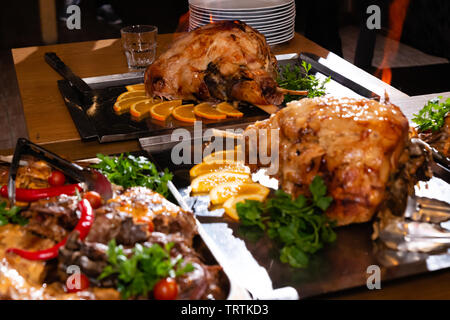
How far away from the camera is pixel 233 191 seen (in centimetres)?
175

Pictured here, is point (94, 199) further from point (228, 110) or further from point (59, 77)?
point (59, 77)

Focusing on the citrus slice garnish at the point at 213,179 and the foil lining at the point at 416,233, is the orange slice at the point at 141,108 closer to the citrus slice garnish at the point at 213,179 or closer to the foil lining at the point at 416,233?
the citrus slice garnish at the point at 213,179

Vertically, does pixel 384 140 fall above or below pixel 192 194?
above

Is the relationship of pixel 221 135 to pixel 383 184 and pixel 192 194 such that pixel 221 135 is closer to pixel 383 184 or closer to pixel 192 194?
pixel 192 194

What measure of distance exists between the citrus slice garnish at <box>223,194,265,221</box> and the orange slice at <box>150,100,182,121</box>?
2.64 ft

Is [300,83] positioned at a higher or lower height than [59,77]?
higher

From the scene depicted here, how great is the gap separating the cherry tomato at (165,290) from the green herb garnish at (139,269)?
0.01 meters

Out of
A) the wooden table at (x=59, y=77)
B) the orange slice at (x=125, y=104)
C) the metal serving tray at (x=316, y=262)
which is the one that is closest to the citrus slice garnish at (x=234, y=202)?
the metal serving tray at (x=316, y=262)

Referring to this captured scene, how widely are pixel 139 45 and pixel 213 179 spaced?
135cm

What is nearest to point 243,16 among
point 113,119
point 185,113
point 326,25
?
point 185,113

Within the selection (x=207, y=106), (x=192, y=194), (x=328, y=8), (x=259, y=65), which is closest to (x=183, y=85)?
(x=207, y=106)

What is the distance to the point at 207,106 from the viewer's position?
2490 millimetres

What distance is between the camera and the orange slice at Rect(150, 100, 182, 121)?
2.37 meters
